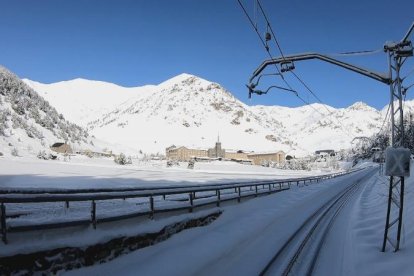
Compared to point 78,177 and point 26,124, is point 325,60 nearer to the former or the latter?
point 78,177

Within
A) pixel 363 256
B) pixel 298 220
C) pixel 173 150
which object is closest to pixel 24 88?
pixel 173 150

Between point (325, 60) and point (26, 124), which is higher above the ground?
point (26, 124)

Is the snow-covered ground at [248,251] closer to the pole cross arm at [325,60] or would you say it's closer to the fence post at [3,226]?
the fence post at [3,226]

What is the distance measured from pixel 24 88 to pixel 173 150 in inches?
3541

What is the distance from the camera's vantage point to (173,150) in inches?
7776

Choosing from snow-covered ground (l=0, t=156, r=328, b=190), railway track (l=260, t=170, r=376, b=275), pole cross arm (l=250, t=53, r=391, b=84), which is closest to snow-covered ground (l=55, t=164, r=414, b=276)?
railway track (l=260, t=170, r=376, b=275)

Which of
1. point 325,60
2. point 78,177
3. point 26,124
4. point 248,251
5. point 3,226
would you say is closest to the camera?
point 3,226

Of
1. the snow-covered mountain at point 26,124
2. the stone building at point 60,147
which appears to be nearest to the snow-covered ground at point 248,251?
the snow-covered mountain at point 26,124

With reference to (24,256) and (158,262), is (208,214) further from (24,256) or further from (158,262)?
(24,256)

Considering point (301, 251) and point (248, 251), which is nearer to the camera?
point (248, 251)

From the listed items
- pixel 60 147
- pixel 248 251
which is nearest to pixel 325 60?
pixel 248 251

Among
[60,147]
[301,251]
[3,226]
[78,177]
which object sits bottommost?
[301,251]

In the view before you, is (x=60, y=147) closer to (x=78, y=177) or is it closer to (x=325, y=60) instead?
(x=78, y=177)

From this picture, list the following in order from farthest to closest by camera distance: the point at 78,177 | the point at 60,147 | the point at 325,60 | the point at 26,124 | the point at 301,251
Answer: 1. the point at 60,147
2. the point at 26,124
3. the point at 78,177
4. the point at 325,60
5. the point at 301,251
